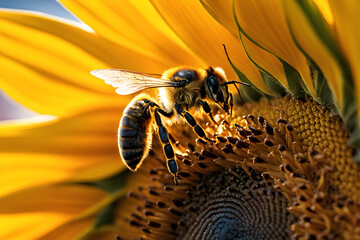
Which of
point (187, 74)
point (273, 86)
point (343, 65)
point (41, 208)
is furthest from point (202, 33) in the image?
point (41, 208)

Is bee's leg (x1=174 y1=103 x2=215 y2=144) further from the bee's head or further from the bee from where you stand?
the bee's head

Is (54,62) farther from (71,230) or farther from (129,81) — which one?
(71,230)

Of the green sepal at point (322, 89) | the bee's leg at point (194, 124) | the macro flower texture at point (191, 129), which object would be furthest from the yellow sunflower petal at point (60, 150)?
the green sepal at point (322, 89)

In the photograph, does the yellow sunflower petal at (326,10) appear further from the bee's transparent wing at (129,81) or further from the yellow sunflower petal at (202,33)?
the bee's transparent wing at (129,81)

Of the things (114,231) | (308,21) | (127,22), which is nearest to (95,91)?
(127,22)

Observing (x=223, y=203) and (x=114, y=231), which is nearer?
(x=223, y=203)

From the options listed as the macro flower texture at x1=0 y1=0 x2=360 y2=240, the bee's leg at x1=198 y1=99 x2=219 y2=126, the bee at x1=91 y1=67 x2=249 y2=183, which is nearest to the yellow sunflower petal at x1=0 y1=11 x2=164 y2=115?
the macro flower texture at x1=0 y1=0 x2=360 y2=240

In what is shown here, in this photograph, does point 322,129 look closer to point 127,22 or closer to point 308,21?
point 308,21
